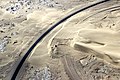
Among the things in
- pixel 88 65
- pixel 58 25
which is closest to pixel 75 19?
pixel 58 25

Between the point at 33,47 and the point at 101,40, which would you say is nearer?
the point at 101,40

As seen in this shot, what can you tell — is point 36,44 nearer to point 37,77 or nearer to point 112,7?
point 37,77

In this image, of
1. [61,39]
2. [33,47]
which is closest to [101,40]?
Answer: [61,39]

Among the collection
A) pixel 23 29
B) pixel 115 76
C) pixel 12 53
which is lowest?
pixel 115 76

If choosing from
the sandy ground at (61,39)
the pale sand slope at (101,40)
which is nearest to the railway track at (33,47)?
the sandy ground at (61,39)

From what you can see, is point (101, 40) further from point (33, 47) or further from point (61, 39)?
point (33, 47)

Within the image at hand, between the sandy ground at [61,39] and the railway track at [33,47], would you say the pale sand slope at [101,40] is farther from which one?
the railway track at [33,47]

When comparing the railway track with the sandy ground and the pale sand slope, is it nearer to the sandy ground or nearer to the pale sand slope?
the sandy ground

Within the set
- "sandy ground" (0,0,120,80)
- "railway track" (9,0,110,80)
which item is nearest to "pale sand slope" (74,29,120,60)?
"sandy ground" (0,0,120,80)
